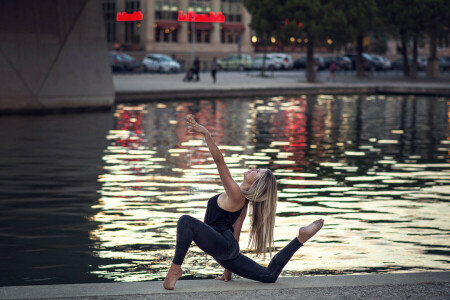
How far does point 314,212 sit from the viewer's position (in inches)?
483

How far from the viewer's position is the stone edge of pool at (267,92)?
131 ft

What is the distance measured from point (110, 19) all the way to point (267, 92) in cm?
6033

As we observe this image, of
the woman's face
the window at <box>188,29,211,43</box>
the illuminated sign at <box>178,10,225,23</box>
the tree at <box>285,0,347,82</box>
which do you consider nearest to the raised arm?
the woman's face

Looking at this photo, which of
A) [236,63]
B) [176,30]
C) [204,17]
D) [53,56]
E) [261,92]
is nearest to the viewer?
[53,56]

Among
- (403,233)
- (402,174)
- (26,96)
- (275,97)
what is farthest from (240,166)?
(275,97)

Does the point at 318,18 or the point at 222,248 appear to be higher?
the point at 318,18

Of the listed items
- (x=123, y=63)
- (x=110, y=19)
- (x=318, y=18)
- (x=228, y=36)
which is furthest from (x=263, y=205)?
(x=228, y=36)

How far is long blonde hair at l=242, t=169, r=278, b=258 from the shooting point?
6.98 metres

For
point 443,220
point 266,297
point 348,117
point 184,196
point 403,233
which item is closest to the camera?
point 266,297

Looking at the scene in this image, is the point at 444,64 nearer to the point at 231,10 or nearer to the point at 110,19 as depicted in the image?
the point at 231,10

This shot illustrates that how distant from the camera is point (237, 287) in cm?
715

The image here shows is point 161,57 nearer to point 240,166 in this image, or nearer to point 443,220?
point 240,166

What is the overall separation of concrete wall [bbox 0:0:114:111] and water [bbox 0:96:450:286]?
2917mm

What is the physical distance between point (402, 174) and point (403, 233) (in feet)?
18.5
